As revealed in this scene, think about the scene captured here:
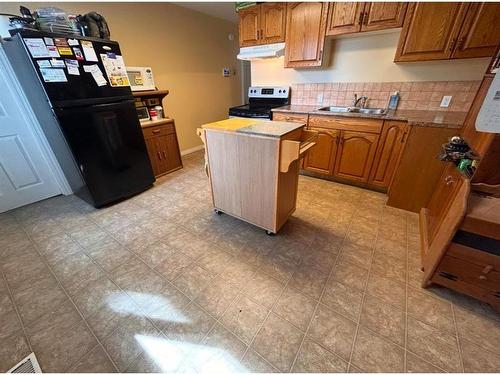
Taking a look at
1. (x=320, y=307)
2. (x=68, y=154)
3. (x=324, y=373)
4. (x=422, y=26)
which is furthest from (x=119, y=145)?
(x=422, y=26)

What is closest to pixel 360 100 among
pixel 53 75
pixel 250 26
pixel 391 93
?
pixel 391 93

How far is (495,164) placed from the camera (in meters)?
1.10

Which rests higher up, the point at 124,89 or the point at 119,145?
the point at 124,89

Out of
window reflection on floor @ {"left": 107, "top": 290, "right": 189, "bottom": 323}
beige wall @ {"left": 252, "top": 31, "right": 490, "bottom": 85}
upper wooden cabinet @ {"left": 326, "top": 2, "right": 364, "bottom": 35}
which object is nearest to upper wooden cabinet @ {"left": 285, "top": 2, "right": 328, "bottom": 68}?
upper wooden cabinet @ {"left": 326, "top": 2, "right": 364, "bottom": 35}

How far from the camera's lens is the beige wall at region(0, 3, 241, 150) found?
8.79 feet

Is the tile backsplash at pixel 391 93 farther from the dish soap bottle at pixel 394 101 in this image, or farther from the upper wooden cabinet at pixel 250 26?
the upper wooden cabinet at pixel 250 26

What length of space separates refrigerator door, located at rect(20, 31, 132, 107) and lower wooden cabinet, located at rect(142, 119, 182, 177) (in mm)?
698

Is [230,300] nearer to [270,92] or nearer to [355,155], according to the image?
[355,155]

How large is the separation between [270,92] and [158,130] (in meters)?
1.81

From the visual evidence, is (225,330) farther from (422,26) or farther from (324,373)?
(422,26)

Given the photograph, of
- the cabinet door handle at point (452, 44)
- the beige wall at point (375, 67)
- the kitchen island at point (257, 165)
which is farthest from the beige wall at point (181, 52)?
the cabinet door handle at point (452, 44)

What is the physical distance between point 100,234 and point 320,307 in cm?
200

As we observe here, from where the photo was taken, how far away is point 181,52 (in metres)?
3.42

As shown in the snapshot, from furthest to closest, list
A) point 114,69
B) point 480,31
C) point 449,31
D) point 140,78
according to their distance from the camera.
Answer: point 140,78 → point 114,69 → point 449,31 → point 480,31
